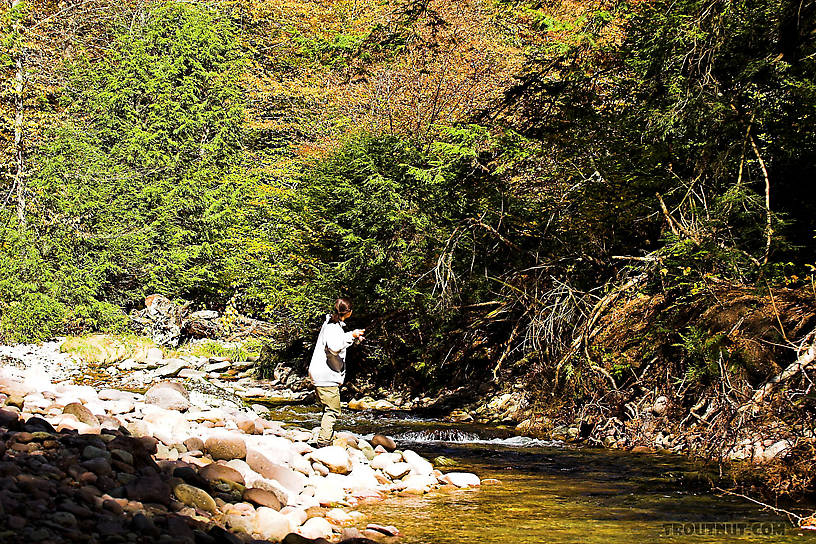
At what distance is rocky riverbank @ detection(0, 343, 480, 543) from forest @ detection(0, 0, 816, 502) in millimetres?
→ 3199

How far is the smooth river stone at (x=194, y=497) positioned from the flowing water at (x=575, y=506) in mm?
1052

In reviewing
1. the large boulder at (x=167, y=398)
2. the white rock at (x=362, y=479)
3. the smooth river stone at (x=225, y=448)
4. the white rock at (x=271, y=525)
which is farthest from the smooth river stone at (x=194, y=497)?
the large boulder at (x=167, y=398)

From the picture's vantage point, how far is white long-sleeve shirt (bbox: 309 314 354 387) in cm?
645

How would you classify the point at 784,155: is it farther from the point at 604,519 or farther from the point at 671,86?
the point at 604,519

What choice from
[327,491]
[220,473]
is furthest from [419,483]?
[220,473]

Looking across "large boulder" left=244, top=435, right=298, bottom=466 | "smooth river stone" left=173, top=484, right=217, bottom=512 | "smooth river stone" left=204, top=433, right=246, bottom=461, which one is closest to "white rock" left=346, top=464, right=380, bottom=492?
"large boulder" left=244, top=435, right=298, bottom=466

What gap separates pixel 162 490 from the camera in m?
4.18

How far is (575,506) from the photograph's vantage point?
5242 millimetres

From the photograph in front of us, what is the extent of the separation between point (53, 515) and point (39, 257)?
14.4 meters

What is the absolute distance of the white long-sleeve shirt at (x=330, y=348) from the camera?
254 inches

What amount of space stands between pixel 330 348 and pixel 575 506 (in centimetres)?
244

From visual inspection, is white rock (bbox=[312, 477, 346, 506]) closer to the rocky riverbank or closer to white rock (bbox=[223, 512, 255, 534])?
the rocky riverbank

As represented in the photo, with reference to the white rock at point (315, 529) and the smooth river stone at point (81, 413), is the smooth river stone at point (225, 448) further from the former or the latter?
the white rock at point (315, 529)

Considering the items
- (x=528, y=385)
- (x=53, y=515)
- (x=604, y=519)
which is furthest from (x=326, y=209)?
(x=53, y=515)
